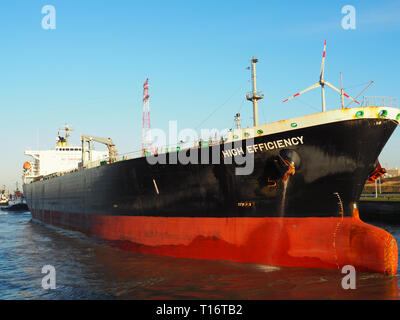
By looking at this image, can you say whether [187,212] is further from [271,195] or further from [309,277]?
[309,277]

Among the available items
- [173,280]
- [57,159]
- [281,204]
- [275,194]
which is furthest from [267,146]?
[57,159]

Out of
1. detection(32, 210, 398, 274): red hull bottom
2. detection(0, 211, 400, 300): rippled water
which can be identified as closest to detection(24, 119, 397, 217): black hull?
detection(32, 210, 398, 274): red hull bottom

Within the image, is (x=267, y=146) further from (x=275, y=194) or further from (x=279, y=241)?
(x=279, y=241)

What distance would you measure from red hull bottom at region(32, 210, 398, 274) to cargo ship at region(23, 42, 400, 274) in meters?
0.04

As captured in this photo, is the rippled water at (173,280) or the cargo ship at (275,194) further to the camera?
the cargo ship at (275,194)

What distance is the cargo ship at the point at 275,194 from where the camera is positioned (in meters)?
11.9

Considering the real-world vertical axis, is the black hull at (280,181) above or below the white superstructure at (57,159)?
below

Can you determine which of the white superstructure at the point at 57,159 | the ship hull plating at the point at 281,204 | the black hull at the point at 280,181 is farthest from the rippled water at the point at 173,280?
the white superstructure at the point at 57,159

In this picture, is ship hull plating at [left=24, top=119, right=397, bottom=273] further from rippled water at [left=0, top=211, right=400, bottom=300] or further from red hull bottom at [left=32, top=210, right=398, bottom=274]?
rippled water at [left=0, top=211, right=400, bottom=300]

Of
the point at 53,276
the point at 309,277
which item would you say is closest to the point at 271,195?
the point at 309,277

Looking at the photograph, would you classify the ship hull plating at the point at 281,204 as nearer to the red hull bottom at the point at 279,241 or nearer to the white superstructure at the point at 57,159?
the red hull bottom at the point at 279,241

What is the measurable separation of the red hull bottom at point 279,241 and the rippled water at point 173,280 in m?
0.41

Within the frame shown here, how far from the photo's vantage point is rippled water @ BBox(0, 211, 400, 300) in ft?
33.2

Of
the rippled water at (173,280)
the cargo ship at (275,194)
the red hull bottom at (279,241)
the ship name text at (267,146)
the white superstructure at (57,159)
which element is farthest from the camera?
the white superstructure at (57,159)
